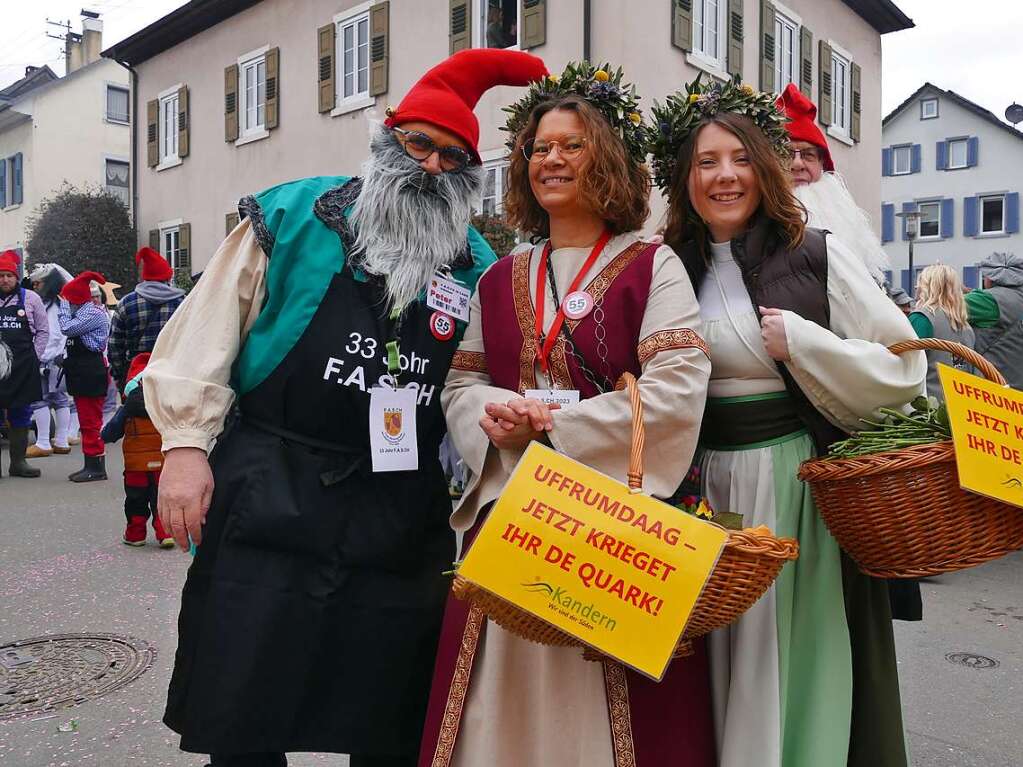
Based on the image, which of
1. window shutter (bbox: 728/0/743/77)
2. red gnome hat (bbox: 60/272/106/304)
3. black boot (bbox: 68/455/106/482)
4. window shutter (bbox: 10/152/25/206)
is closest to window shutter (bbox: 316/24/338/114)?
window shutter (bbox: 728/0/743/77)

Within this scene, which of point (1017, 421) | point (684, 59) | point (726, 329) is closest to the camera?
point (1017, 421)

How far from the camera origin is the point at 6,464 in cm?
945

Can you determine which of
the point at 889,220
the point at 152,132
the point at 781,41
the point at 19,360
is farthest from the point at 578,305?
the point at 889,220

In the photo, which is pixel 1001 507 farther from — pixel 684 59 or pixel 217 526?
pixel 684 59

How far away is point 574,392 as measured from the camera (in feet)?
6.90

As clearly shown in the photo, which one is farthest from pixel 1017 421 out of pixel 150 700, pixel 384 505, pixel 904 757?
pixel 150 700

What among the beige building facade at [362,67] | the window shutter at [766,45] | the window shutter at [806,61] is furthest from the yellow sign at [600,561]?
the window shutter at [806,61]

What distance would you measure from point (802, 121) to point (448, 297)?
1.57 meters

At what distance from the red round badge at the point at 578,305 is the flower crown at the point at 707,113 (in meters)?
0.51

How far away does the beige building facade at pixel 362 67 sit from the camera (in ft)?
39.3

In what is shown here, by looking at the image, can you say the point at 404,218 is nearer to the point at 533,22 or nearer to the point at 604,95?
the point at 604,95

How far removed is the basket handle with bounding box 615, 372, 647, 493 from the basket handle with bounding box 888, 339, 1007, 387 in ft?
2.05

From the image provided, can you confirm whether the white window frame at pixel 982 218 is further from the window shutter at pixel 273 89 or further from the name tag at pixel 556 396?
the name tag at pixel 556 396

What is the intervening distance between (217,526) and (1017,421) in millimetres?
1853
